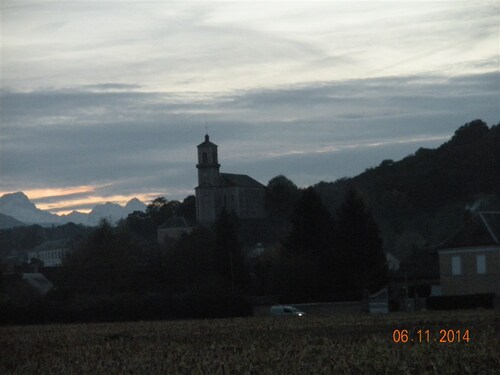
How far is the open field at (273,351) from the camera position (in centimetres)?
2222

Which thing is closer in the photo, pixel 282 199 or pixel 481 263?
pixel 481 263

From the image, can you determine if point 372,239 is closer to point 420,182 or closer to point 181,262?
point 181,262

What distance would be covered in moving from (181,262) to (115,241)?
6247 millimetres

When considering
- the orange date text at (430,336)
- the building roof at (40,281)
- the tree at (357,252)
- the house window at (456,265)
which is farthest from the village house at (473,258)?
the building roof at (40,281)

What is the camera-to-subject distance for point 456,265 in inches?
2643

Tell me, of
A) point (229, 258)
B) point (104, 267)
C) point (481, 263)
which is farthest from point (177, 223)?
point (481, 263)

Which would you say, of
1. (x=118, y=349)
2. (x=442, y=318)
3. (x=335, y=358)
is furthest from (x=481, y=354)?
(x=442, y=318)

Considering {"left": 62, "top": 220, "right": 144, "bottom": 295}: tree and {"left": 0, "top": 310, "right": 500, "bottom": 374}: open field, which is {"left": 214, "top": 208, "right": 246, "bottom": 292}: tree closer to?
{"left": 62, "top": 220, "right": 144, "bottom": 295}: tree

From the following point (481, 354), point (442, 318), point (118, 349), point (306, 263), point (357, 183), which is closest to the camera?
point (481, 354)

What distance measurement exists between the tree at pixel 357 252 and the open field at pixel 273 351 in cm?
4100

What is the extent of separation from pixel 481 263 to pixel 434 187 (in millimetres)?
108453

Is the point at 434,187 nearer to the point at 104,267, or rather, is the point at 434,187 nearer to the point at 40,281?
the point at 40,281

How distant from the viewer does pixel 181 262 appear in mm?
92375

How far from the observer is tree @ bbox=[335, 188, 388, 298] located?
80562mm
